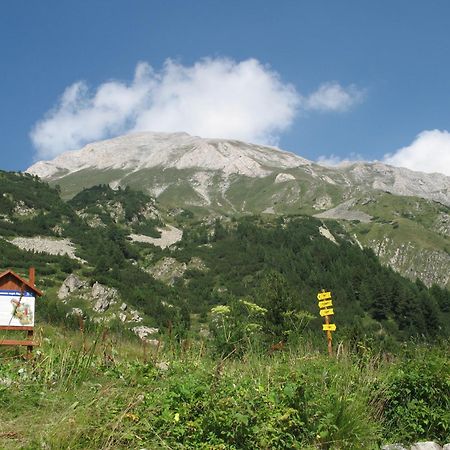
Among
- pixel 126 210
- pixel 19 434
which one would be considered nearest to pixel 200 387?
pixel 19 434

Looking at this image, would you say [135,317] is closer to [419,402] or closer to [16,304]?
[16,304]

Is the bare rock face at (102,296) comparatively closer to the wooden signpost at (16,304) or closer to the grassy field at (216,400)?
the wooden signpost at (16,304)

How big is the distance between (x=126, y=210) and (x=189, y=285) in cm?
8842

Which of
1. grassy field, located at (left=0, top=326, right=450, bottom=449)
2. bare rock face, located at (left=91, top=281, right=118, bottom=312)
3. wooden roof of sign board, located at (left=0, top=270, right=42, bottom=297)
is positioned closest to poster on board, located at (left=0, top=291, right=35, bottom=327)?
wooden roof of sign board, located at (left=0, top=270, right=42, bottom=297)

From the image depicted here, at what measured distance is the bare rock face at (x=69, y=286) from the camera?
245 feet

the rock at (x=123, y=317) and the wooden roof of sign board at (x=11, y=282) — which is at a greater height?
the wooden roof of sign board at (x=11, y=282)

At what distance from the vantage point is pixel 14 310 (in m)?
8.16

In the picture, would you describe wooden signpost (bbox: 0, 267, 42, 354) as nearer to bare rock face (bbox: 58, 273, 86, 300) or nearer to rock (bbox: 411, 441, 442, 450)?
rock (bbox: 411, 441, 442, 450)

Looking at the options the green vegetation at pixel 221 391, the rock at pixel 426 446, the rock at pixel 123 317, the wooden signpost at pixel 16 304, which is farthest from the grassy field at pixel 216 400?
the rock at pixel 123 317

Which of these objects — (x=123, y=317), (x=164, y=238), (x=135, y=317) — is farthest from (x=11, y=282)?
(x=164, y=238)

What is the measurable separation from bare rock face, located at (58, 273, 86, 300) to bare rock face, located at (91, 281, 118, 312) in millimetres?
2399

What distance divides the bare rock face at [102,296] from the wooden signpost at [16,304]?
2577 inches

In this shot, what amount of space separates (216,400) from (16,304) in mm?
4712

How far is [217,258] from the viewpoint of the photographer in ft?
419
